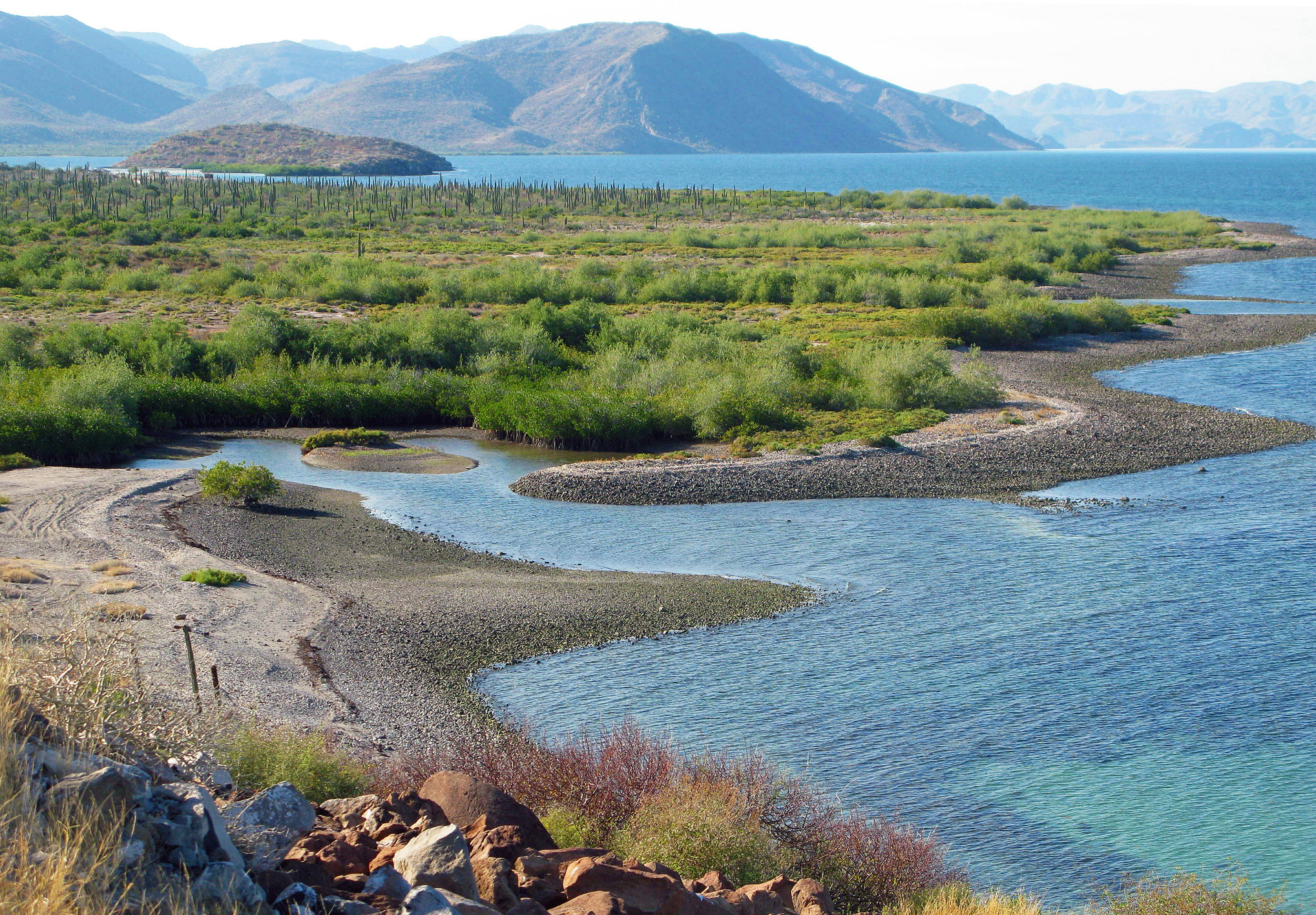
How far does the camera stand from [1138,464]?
1229 inches

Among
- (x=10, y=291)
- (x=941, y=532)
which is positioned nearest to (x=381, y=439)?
(x=941, y=532)

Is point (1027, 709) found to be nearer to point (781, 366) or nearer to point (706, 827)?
point (706, 827)

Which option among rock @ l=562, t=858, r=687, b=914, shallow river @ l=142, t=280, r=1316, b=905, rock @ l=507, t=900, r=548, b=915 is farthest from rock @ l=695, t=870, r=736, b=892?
shallow river @ l=142, t=280, r=1316, b=905

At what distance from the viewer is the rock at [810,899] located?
9.15 meters

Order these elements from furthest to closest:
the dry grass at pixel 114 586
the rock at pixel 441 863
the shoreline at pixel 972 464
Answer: the shoreline at pixel 972 464
the dry grass at pixel 114 586
the rock at pixel 441 863

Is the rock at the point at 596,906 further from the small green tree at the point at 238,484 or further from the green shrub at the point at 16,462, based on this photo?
the green shrub at the point at 16,462

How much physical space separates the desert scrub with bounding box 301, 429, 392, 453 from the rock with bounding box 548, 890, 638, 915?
28.1 metres

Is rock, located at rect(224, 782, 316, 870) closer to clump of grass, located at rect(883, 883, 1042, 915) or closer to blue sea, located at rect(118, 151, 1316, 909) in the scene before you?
clump of grass, located at rect(883, 883, 1042, 915)

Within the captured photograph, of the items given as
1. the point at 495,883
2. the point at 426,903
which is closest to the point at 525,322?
the point at 495,883

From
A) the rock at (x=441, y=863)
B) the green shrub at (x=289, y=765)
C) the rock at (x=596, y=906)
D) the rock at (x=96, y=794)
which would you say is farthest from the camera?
the green shrub at (x=289, y=765)

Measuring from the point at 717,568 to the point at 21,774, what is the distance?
58.4 ft

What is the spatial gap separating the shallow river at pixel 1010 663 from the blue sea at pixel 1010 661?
49 millimetres

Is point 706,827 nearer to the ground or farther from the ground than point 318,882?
nearer to the ground

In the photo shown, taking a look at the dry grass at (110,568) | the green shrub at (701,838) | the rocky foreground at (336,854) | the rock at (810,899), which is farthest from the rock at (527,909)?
the dry grass at (110,568)
